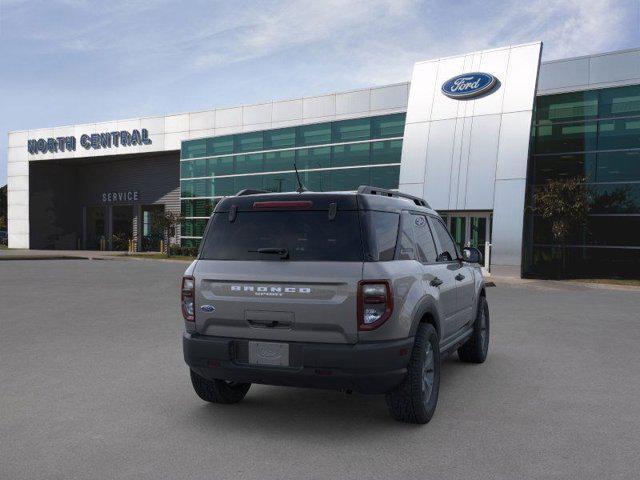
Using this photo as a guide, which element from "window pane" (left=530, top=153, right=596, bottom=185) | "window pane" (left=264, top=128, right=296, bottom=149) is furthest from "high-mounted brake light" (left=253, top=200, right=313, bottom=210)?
"window pane" (left=264, top=128, right=296, bottom=149)

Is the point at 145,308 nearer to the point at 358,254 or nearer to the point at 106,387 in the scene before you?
the point at 106,387

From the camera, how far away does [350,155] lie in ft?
97.2

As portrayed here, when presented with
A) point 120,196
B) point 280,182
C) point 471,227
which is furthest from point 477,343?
point 120,196

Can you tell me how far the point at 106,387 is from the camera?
5.96m

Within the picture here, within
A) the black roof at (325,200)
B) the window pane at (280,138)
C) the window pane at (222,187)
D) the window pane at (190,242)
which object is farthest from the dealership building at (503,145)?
the black roof at (325,200)

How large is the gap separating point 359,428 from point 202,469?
1369 mm

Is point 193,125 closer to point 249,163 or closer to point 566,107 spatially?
point 249,163

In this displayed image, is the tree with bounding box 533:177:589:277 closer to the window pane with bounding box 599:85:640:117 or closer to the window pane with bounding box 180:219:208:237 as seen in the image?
the window pane with bounding box 599:85:640:117

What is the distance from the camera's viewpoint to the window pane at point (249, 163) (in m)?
33.7

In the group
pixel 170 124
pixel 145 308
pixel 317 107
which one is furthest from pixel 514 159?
pixel 170 124

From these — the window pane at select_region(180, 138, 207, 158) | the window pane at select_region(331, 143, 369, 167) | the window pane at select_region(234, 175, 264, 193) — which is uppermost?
the window pane at select_region(180, 138, 207, 158)

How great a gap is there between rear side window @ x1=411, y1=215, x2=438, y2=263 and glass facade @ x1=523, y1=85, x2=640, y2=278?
59.2 ft

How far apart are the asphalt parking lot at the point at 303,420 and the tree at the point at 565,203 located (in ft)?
45.0

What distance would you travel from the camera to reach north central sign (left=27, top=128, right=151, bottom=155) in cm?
3991
